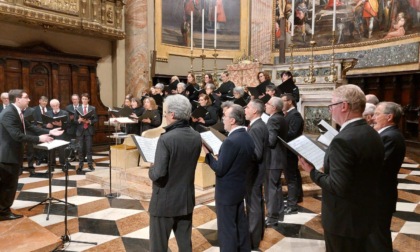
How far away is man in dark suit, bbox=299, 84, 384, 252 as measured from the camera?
7.09 ft

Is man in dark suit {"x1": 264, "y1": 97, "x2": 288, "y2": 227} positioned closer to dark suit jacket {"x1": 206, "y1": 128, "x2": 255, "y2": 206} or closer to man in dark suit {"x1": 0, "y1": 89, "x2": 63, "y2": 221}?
dark suit jacket {"x1": 206, "y1": 128, "x2": 255, "y2": 206}

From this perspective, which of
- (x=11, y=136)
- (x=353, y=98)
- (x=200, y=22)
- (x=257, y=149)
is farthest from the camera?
(x=200, y=22)

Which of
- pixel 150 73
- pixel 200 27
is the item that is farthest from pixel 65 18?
pixel 200 27

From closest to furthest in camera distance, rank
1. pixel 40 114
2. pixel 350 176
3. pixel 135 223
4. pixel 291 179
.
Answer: pixel 350 176 → pixel 135 223 → pixel 291 179 → pixel 40 114

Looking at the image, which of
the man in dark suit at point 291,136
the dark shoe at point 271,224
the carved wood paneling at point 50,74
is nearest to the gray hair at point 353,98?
the dark shoe at point 271,224

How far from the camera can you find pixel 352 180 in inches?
85.4

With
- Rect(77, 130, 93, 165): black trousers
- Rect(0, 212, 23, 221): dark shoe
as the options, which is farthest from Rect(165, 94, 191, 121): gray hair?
Rect(77, 130, 93, 165): black trousers

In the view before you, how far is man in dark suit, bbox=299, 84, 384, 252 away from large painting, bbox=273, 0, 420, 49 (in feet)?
28.3

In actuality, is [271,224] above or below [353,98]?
below

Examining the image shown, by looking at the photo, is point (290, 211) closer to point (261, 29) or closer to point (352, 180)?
point (352, 180)

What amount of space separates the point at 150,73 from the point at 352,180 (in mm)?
12034

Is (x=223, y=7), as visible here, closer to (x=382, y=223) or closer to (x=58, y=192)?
(x=58, y=192)

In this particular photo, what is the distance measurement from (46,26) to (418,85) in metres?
11.4

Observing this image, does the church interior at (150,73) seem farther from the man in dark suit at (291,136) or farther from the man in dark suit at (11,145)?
the man in dark suit at (11,145)
